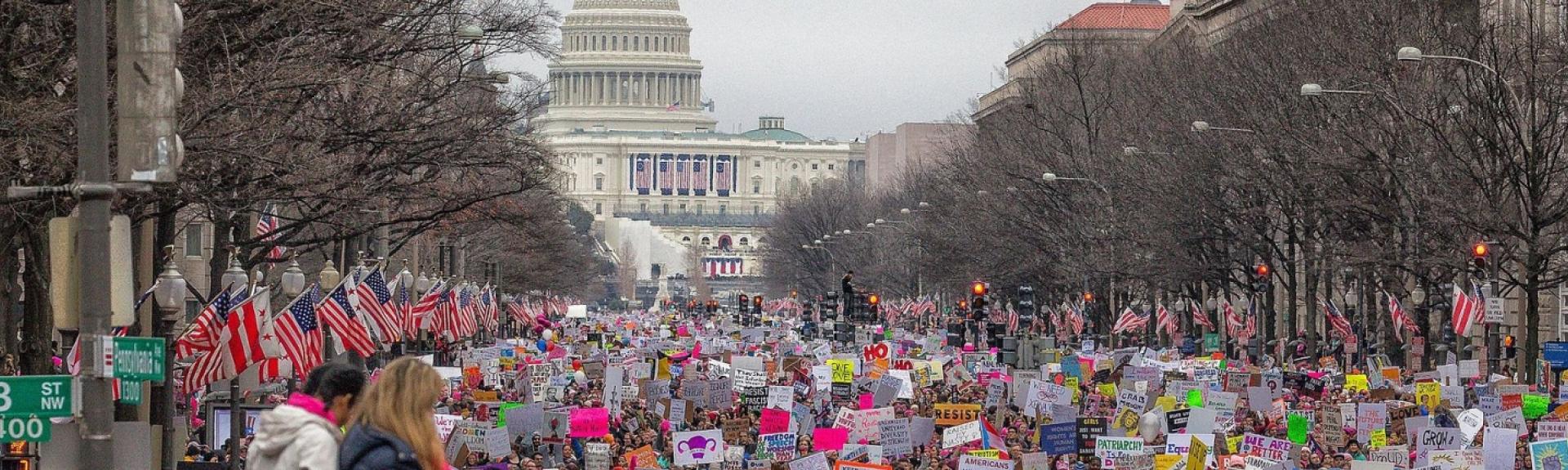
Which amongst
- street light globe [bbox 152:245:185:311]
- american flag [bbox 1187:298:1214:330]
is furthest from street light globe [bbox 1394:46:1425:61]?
american flag [bbox 1187:298:1214:330]

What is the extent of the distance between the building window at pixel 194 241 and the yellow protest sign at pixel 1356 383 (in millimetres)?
23404

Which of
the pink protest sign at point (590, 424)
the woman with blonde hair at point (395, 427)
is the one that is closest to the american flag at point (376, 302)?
the pink protest sign at point (590, 424)

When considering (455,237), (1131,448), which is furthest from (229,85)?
(455,237)

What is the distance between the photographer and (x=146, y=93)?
12.5 metres

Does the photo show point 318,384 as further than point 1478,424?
No

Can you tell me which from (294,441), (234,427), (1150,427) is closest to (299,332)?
(234,427)

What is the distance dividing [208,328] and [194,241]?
2913 centimetres

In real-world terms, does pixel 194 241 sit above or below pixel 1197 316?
above

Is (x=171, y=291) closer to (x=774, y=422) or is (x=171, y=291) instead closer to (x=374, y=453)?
(x=774, y=422)

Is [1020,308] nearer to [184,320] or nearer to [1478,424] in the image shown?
[184,320]

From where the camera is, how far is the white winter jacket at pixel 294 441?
8.20 meters

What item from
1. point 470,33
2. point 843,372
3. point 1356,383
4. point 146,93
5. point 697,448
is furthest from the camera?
point 843,372

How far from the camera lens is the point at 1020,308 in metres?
58.2

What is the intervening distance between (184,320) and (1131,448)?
32.1 m
